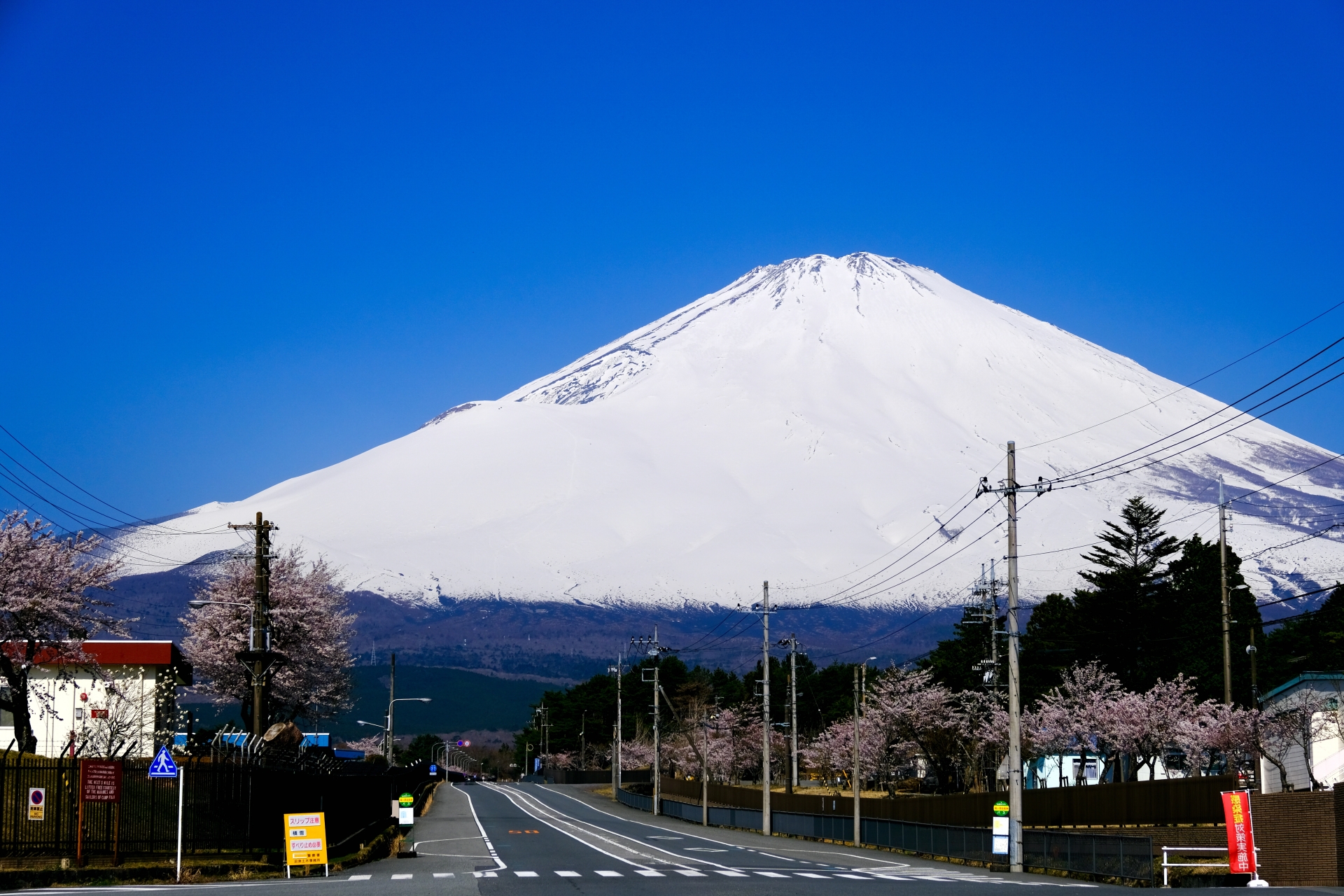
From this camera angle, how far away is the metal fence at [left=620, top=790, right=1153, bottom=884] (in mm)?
36906

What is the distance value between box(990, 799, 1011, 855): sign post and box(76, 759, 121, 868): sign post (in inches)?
924

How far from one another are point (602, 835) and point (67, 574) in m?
25.4

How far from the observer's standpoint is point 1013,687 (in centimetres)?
4525

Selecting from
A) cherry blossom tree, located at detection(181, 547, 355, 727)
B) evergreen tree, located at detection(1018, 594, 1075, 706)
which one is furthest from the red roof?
evergreen tree, located at detection(1018, 594, 1075, 706)

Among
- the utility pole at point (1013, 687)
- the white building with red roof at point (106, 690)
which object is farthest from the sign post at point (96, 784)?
the white building with red roof at point (106, 690)

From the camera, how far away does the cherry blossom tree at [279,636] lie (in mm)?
72688

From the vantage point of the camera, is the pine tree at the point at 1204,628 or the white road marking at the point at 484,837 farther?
the pine tree at the point at 1204,628

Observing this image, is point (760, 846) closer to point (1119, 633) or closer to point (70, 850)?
point (70, 850)

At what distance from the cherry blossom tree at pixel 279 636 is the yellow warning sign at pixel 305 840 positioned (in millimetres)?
32140

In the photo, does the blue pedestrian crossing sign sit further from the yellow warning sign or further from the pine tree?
the pine tree

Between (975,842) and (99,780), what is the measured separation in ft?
90.8

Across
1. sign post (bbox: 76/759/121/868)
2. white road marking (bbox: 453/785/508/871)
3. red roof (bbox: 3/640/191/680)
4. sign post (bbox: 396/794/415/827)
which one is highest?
red roof (bbox: 3/640/191/680)

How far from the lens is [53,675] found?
65.1 meters

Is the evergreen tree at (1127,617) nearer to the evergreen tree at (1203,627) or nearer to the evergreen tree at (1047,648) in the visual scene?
the evergreen tree at (1203,627)
